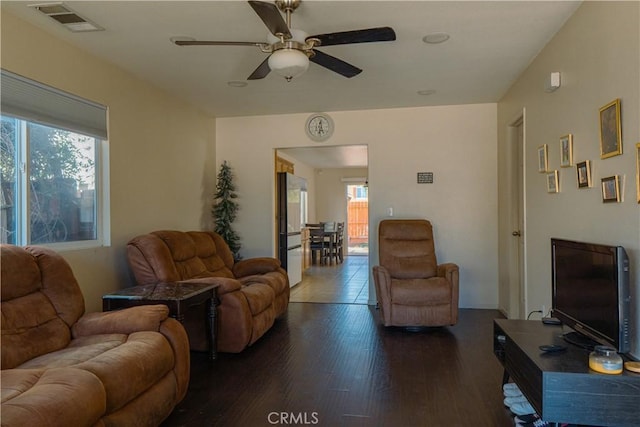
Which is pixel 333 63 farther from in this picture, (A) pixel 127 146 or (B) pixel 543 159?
(A) pixel 127 146

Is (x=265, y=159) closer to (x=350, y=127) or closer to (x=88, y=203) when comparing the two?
(x=350, y=127)

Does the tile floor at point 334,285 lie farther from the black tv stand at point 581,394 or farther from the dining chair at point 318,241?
the black tv stand at point 581,394

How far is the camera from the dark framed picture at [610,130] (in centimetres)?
204

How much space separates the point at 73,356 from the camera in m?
2.01

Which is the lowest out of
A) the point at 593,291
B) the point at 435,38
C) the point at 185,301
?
the point at 185,301

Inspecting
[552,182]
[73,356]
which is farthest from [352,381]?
[552,182]

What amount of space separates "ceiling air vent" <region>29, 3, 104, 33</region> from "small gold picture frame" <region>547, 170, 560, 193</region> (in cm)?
338

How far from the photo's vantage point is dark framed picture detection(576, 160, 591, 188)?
2.38 m

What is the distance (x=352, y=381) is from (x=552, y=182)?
203 centimetres

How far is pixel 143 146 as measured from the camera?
3.90 meters

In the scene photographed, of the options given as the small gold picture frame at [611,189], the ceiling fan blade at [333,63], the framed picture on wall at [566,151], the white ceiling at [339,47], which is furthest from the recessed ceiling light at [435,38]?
the small gold picture frame at [611,189]

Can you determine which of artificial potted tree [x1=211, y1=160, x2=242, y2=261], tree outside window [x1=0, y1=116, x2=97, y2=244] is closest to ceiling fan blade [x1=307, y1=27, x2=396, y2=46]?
tree outside window [x1=0, y1=116, x2=97, y2=244]

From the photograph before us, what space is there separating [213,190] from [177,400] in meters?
3.43

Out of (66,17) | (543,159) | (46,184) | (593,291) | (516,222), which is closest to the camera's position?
(593,291)
